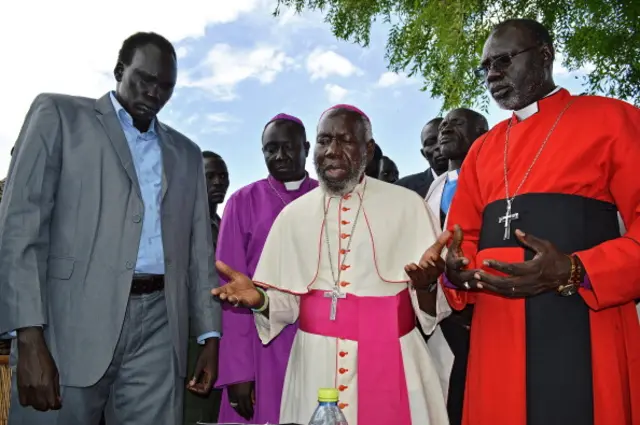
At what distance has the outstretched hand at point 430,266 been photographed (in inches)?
121

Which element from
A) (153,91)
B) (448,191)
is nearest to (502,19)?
(448,191)

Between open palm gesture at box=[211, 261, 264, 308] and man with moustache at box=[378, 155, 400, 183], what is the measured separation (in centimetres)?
400

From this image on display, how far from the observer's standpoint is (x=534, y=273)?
2.65m

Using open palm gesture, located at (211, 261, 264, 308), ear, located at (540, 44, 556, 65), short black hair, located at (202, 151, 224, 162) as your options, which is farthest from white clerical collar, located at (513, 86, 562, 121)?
short black hair, located at (202, 151, 224, 162)

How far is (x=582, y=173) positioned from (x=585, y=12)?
6675 millimetres

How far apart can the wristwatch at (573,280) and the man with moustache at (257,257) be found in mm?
2124

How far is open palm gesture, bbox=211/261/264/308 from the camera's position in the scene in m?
3.17

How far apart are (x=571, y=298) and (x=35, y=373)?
2.33 m

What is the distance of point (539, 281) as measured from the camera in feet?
8.75

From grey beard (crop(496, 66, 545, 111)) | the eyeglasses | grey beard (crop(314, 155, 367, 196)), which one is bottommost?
grey beard (crop(314, 155, 367, 196))

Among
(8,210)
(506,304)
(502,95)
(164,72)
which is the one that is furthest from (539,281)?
(8,210)

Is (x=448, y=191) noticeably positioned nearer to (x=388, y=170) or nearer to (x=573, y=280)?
(x=573, y=280)

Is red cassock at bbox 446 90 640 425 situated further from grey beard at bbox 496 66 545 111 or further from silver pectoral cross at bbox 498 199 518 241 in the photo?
grey beard at bbox 496 66 545 111

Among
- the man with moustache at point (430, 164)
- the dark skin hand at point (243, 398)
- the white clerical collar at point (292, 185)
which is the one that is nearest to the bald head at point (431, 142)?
the man with moustache at point (430, 164)
